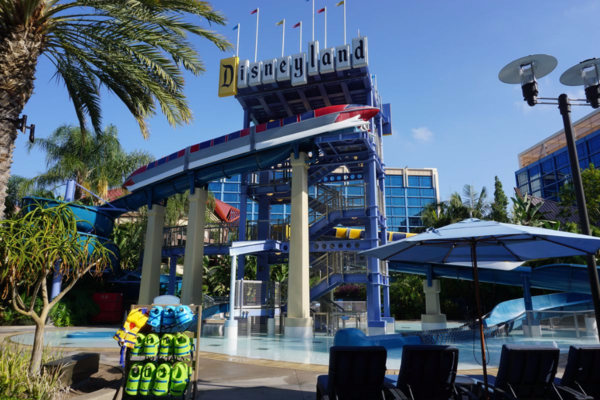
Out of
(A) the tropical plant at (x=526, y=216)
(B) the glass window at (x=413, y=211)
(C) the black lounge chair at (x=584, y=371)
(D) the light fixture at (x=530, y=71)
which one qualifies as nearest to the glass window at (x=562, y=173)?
(B) the glass window at (x=413, y=211)

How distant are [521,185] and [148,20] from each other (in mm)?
71014

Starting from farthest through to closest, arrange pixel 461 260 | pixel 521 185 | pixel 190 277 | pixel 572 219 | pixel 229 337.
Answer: pixel 521 185
pixel 572 219
pixel 190 277
pixel 229 337
pixel 461 260

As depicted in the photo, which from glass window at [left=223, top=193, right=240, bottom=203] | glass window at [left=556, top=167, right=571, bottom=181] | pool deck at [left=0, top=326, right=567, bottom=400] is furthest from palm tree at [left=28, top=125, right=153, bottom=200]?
glass window at [left=556, top=167, right=571, bottom=181]

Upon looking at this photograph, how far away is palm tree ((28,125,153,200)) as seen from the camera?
28.8 metres

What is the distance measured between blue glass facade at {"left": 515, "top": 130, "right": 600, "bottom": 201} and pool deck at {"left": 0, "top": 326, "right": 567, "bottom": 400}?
162ft

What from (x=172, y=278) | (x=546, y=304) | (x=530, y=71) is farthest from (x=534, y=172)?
(x=530, y=71)

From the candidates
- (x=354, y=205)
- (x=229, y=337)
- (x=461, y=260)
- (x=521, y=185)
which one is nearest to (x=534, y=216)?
(x=354, y=205)

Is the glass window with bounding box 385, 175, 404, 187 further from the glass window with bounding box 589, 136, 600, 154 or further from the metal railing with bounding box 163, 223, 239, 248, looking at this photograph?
the metal railing with bounding box 163, 223, 239, 248

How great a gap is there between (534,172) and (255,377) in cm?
6715

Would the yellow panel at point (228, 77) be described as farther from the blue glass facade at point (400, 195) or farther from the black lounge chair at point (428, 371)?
the blue glass facade at point (400, 195)

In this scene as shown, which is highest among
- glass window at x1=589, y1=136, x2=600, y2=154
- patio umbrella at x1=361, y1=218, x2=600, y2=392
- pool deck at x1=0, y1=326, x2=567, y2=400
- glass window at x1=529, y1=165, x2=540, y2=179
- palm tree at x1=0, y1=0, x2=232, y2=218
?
glass window at x1=529, y1=165, x2=540, y2=179

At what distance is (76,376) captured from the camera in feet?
23.6

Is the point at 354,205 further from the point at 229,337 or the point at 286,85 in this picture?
the point at 229,337

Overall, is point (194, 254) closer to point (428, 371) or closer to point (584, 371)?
point (428, 371)
